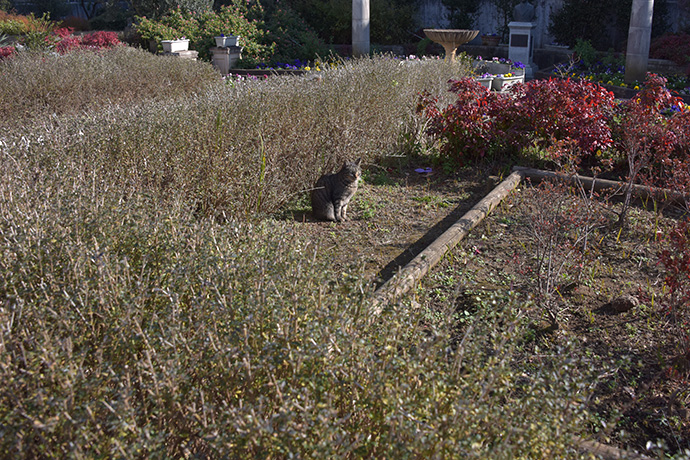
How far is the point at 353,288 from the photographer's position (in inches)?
86.6

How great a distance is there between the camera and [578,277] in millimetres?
3691

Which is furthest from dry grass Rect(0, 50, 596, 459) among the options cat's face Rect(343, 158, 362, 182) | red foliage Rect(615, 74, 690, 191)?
red foliage Rect(615, 74, 690, 191)

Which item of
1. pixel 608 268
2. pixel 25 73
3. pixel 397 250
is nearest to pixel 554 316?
pixel 608 268

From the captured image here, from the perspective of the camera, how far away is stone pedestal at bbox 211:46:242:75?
1297cm

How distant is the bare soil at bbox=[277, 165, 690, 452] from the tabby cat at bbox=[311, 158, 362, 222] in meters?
0.10

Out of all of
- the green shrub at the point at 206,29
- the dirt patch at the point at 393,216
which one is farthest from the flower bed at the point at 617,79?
the green shrub at the point at 206,29

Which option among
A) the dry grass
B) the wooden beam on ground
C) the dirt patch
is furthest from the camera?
the dirt patch

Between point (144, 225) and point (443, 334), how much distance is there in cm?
160

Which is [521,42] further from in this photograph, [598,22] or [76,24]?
[76,24]

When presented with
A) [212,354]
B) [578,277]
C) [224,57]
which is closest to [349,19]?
[224,57]

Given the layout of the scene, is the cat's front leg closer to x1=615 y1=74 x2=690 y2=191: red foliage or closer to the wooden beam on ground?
the wooden beam on ground

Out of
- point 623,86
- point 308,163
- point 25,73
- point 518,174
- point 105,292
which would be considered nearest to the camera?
point 105,292

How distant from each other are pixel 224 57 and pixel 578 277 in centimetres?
1112

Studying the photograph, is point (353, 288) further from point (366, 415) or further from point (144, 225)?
point (144, 225)
